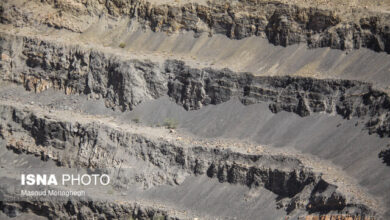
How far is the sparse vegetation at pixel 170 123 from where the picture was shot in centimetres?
6906

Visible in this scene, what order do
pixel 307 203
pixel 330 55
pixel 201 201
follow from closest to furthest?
1. pixel 307 203
2. pixel 201 201
3. pixel 330 55

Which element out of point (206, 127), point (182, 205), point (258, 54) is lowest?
point (182, 205)

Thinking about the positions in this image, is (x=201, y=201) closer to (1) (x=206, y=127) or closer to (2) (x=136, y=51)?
(1) (x=206, y=127)

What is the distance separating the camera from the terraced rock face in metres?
61.8

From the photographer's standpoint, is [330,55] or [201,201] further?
[330,55]

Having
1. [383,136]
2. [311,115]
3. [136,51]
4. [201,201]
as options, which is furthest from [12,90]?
[383,136]

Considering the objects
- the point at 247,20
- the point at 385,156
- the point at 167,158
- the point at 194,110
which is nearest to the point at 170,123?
the point at 194,110

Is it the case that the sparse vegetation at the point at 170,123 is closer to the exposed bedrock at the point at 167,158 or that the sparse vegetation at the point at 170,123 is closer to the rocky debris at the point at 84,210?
the exposed bedrock at the point at 167,158

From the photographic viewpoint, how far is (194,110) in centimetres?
6994

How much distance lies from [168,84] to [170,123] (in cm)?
380

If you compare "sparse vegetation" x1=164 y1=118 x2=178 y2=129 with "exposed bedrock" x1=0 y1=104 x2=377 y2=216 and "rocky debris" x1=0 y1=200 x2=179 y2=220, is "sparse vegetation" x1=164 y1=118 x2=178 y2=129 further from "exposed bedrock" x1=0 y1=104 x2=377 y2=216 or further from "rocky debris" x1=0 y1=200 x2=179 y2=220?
"rocky debris" x1=0 y1=200 x2=179 y2=220

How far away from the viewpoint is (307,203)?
58.7 meters

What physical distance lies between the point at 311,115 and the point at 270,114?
11.0 feet

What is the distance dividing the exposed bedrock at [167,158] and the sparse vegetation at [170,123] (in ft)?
7.12
